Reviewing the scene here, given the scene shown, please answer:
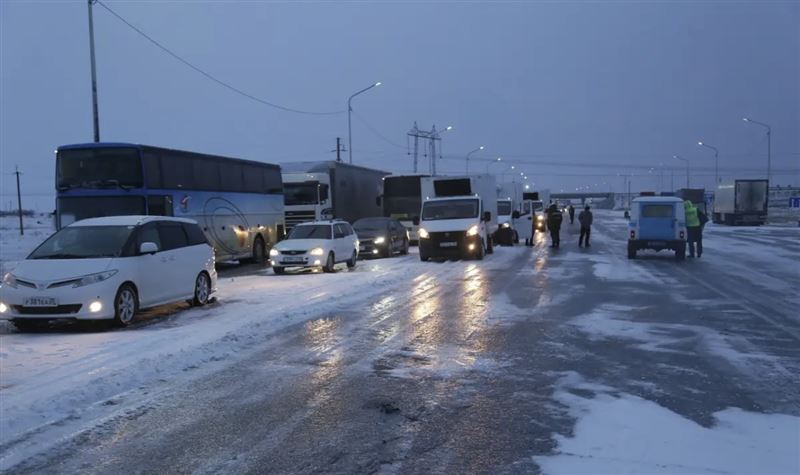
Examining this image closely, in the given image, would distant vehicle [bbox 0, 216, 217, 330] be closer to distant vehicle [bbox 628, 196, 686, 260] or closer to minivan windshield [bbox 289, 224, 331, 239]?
minivan windshield [bbox 289, 224, 331, 239]

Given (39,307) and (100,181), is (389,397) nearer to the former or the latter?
(39,307)

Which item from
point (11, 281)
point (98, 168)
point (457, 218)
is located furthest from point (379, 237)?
point (11, 281)

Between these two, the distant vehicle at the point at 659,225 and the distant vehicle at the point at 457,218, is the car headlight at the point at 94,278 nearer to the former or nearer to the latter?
the distant vehicle at the point at 457,218

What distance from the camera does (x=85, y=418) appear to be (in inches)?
231

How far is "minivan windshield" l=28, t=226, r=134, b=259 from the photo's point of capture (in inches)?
424

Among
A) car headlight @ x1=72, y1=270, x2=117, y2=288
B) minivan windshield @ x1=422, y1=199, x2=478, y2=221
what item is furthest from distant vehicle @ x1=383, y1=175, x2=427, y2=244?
car headlight @ x1=72, y1=270, x2=117, y2=288

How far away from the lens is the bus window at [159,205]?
1827 centimetres

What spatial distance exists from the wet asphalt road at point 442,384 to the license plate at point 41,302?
10.9ft

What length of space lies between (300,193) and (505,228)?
9412 millimetres

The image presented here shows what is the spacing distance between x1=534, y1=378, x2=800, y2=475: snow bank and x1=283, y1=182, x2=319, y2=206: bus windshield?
24.5m

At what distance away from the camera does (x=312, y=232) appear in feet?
67.4

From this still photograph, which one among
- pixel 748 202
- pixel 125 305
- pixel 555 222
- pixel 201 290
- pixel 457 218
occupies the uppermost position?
pixel 457 218

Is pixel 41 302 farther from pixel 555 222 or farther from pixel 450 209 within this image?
pixel 555 222

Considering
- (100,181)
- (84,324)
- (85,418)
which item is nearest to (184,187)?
(100,181)
